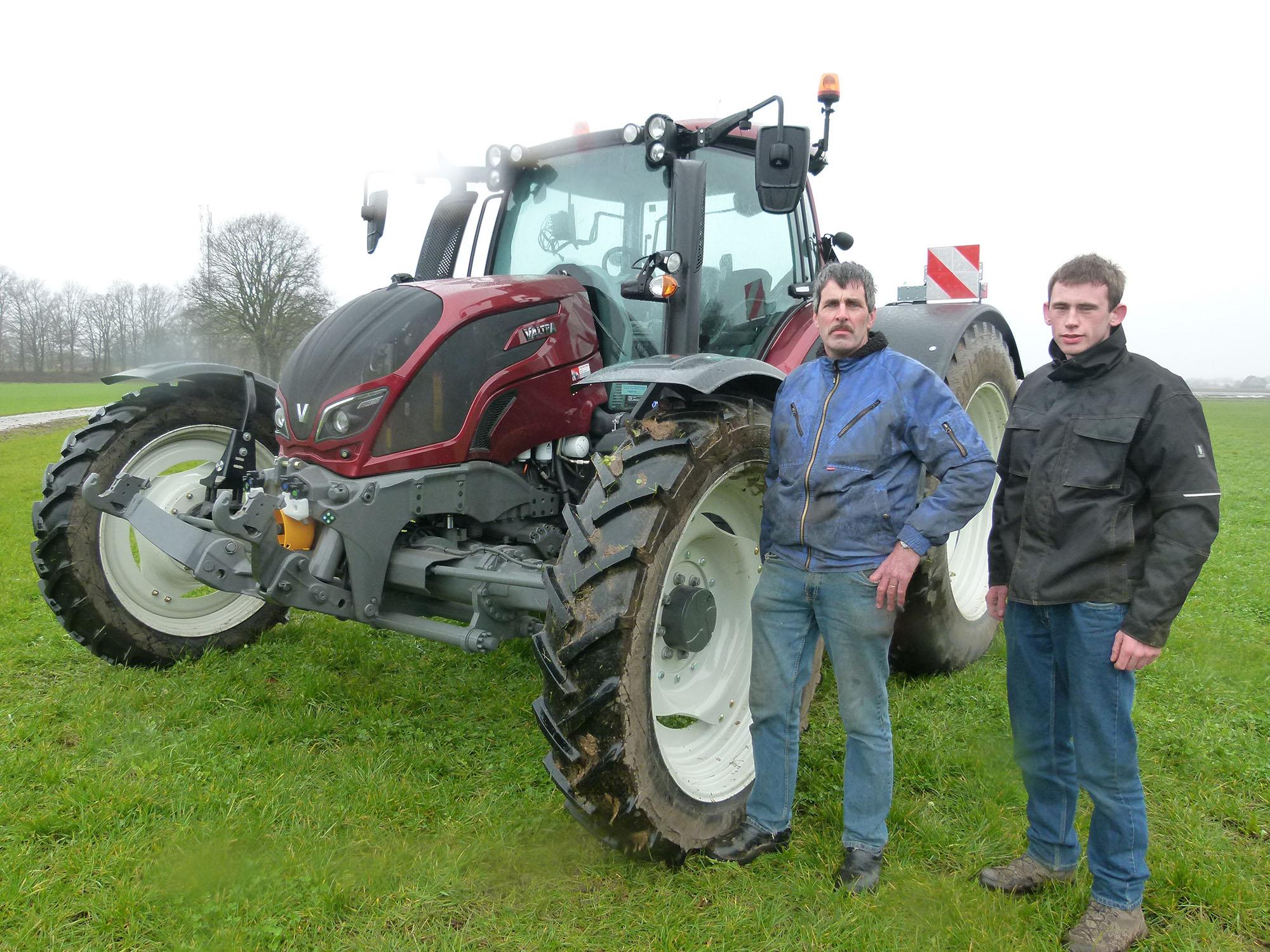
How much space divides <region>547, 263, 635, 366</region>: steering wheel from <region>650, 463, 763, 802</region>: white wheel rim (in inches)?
35.5

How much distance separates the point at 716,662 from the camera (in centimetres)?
331

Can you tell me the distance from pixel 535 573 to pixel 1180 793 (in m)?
2.44

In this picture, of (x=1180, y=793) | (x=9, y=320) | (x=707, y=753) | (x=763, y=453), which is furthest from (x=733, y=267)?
(x=9, y=320)

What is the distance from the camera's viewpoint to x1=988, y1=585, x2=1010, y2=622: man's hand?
2.79m

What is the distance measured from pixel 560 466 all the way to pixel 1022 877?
2.14 metres

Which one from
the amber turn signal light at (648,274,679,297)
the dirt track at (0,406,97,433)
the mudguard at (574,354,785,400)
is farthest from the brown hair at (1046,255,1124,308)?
the dirt track at (0,406,97,433)

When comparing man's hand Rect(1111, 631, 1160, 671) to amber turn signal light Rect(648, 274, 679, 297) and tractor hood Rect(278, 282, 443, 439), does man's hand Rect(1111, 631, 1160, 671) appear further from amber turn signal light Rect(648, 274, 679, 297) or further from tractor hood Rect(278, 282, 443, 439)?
tractor hood Rect(278, 282, 443, 439)

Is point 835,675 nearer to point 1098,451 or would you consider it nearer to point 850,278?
point 1098,451

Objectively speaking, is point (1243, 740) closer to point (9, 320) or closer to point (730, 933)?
point (730, 933)

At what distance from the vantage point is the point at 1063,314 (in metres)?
2.46

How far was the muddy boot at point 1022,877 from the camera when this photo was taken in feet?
8.76

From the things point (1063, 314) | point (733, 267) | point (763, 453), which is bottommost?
point (763, 453)

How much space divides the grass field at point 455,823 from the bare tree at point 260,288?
976 inches

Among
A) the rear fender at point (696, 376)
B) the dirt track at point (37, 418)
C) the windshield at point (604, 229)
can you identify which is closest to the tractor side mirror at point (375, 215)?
the windshield at point (604, 229)
